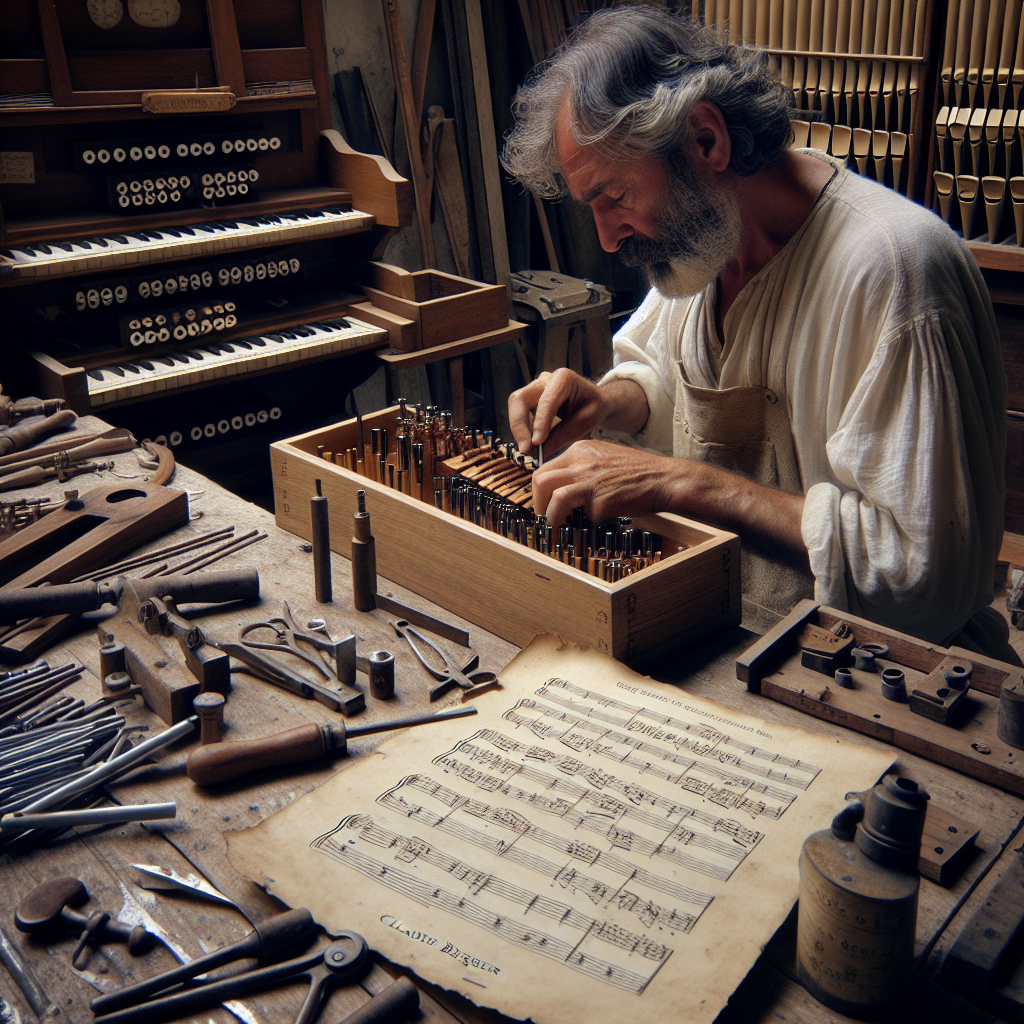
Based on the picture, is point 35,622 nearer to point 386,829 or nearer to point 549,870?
point 386,829

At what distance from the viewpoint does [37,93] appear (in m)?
3.56

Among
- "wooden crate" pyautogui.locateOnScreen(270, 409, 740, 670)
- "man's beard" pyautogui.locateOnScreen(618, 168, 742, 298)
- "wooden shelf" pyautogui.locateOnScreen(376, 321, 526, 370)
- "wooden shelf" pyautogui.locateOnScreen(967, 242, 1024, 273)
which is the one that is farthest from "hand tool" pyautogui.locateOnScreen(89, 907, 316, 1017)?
"wooden shelf" pyautogui.locateOnScreen(967, 242, 1024, 273)

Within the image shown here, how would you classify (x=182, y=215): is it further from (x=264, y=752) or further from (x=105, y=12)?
(x=264, y=752)

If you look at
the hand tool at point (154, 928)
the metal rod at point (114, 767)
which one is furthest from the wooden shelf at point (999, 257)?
the hand tool at point (154, 928)

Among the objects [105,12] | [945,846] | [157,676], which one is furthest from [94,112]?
[945,846]

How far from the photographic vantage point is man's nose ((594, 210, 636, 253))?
2.25 meters

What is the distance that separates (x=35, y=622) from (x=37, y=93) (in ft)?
8.46

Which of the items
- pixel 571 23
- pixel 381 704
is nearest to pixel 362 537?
pixel 381 704

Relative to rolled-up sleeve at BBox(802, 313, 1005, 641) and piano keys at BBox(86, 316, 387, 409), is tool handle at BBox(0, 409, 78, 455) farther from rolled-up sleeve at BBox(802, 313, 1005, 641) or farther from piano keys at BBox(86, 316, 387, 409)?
rolled-up sleeve at BBox(802, 313, 1005, 641)

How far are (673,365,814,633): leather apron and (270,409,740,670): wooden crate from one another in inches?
16.1

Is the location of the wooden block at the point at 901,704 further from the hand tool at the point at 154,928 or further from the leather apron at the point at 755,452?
the hand tool at the point at 154,928

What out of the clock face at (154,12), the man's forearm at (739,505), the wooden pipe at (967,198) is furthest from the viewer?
the wooden pipe at (967,198)

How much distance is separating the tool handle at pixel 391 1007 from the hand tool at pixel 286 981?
43 mm

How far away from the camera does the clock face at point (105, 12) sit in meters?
3.65
